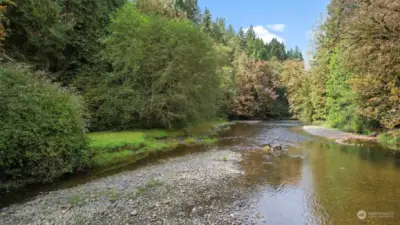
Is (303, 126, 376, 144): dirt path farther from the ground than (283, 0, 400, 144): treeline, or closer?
closer

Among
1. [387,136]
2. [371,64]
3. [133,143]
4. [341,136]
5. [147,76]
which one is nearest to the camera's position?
[371,64]

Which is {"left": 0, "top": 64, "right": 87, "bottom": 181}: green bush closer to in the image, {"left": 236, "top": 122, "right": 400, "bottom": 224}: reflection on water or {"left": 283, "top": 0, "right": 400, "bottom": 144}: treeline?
{"left": 236, "top": 122, "right": 400, "bottom": 224}: reflection on water

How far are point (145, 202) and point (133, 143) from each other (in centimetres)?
847

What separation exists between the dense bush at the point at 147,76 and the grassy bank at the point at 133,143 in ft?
→ 4.84

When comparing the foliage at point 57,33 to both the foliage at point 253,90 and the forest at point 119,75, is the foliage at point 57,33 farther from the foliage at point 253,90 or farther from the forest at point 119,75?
the foliage at point 253,90

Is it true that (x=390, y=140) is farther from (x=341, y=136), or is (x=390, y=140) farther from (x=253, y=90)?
(x=253, y=90)

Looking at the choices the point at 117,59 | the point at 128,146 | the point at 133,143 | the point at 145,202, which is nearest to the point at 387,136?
the point at 133,143

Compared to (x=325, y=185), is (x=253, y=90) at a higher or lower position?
higher

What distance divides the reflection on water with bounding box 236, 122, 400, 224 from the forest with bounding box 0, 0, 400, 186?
3160 millimetres

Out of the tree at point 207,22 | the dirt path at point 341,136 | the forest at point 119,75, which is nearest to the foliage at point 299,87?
the forest at point 119,75

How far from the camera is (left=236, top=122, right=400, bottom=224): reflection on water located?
7.63 meters

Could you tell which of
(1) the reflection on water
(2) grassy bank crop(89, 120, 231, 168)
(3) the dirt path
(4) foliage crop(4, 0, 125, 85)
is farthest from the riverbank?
(3) the dirt path

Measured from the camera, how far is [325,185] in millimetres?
10297

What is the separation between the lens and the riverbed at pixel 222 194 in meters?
7.33
